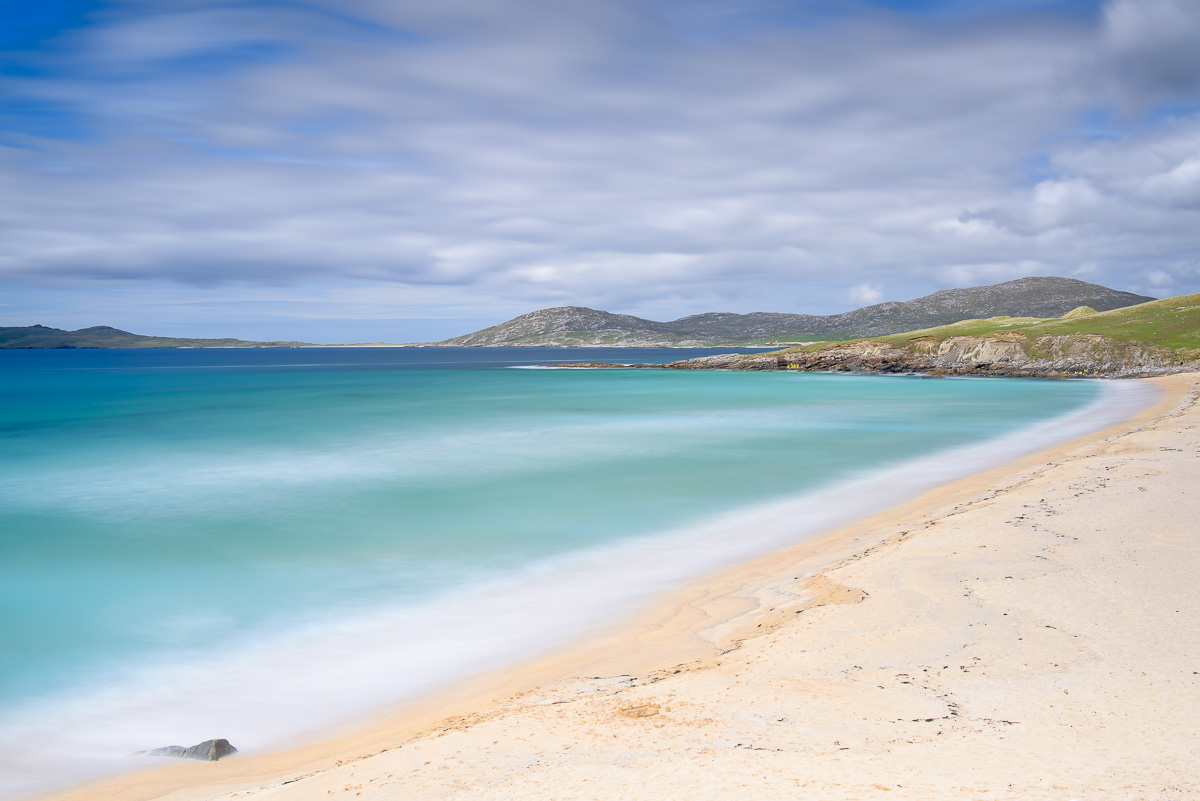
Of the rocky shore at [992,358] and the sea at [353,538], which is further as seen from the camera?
the rocky shore at [992,358]

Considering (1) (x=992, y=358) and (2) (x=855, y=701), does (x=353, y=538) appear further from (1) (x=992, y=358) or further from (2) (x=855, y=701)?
(1) (x=992, y=358)

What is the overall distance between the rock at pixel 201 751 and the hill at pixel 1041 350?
68732mm

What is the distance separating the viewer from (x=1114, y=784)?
13.6ft

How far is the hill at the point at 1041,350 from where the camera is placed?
61.1 m

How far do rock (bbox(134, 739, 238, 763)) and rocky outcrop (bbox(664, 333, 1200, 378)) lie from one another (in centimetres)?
6873

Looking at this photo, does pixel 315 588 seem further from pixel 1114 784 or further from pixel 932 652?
pixel 1114 784

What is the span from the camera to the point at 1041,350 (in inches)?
2697

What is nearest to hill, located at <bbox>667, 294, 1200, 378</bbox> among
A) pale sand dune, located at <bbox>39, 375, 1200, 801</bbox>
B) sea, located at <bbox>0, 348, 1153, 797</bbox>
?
sea, located at <bbox>0, 348, 1153, 797</bbox>

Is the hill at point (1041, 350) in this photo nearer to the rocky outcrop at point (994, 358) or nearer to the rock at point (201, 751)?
the rocky outcrop at point (994, 358)

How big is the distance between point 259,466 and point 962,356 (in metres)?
69.6

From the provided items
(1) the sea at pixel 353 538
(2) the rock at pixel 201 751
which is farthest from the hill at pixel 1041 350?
(2) the rock at pixel 201 751

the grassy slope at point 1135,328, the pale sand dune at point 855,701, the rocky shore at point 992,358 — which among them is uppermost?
the grassy slope at point 1135,328

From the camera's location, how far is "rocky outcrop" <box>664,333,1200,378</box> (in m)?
60.7

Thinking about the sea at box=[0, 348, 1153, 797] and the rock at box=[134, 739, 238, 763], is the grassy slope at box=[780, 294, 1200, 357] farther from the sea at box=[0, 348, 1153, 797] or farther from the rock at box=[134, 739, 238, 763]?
the rock at box=[134, 739, 238, 763]
